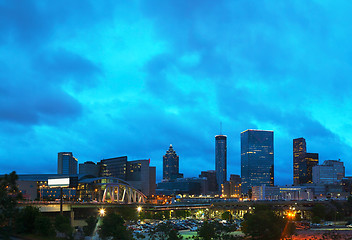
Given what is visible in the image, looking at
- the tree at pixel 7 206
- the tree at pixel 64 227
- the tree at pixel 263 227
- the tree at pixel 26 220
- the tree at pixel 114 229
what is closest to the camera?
the tree at pixel 7 206

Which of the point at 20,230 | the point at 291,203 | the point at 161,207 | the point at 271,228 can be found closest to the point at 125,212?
the point at 161,207

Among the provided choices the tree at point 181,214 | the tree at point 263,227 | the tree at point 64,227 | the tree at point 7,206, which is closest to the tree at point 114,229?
the tree at point 64,227

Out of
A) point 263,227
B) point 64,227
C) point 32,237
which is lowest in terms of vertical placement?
point 32,237

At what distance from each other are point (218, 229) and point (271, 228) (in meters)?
23.3

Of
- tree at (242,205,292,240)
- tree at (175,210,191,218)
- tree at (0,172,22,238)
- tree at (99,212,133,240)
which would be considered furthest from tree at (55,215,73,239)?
tree at (175,210,191,218)

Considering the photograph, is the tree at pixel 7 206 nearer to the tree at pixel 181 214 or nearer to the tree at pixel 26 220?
the tree at pixel 26 220

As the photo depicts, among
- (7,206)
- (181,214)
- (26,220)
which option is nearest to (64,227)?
(26,220)

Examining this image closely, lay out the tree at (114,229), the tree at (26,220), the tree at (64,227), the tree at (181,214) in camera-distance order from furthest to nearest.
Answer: the tree at (181,214)
the tree at (26,220)
the tree at (64,227)
the tree at (114,229)

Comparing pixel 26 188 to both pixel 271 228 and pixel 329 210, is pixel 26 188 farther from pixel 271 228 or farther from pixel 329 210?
pixel 271 228

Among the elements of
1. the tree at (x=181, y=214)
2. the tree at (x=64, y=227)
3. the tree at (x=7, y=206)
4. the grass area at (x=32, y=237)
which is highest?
the tree at (x=7, y=206)

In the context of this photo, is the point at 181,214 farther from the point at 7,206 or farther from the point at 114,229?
the point at 7,206

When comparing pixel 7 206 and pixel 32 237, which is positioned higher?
pixel 7 206

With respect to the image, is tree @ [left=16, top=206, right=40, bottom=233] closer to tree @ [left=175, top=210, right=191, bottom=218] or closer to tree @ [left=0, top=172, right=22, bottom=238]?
tree @ [left=0, top=172, right=22, bottom=238]

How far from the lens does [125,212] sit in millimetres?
140875
